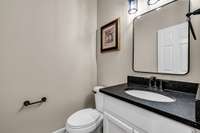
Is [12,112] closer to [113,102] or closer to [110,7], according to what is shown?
[113,102]

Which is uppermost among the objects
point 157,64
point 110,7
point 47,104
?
point 110,7

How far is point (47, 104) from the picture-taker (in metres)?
1.69

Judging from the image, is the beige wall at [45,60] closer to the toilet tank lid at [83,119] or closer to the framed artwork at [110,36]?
the framed artwork at [110,36]

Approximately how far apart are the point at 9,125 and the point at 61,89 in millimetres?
692

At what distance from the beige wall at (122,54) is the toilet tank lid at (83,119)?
556mm

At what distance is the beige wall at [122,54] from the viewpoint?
1.01 m

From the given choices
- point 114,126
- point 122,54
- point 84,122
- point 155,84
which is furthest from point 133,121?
point 122,54

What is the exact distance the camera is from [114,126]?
113cm

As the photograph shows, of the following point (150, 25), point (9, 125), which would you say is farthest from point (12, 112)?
point (150, 25)

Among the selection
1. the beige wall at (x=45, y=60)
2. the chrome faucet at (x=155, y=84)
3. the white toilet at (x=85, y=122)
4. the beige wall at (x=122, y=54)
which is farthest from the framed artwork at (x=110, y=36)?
the white toilet at (x=85, y=122)

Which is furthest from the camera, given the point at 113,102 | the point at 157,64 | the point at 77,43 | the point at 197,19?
the point at 77,43

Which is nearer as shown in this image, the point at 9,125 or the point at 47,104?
the point at 9,125

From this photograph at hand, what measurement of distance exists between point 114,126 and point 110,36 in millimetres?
1231

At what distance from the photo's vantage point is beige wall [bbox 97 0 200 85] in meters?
1.01
